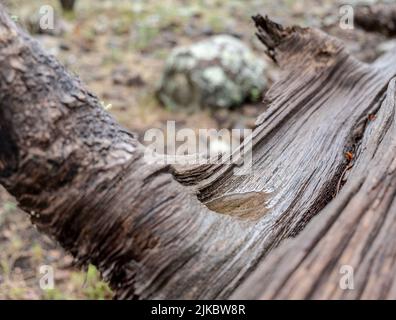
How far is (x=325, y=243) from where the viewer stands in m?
1.08

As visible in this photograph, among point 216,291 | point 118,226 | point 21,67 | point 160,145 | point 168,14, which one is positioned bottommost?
point 160,145

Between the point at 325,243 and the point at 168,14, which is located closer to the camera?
the point at 325,243

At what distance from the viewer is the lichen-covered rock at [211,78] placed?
15.0 ft

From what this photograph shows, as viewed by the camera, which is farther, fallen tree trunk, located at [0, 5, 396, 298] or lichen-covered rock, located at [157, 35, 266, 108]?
lichen-covered rock, located at [157, 35, 266, 108]

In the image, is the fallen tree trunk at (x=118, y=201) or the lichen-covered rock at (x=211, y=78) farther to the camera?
the lichen-covered rock at (x=211, y=78)

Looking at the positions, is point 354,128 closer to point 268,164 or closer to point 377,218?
point 268,164

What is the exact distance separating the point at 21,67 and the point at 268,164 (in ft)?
3.23

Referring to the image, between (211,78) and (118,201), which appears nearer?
(118,201)

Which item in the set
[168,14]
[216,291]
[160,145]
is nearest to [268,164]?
[216,291]

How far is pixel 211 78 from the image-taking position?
457cm

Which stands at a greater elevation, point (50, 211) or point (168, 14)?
point (168, 14)

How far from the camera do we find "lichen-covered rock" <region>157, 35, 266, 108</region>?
456 cm
